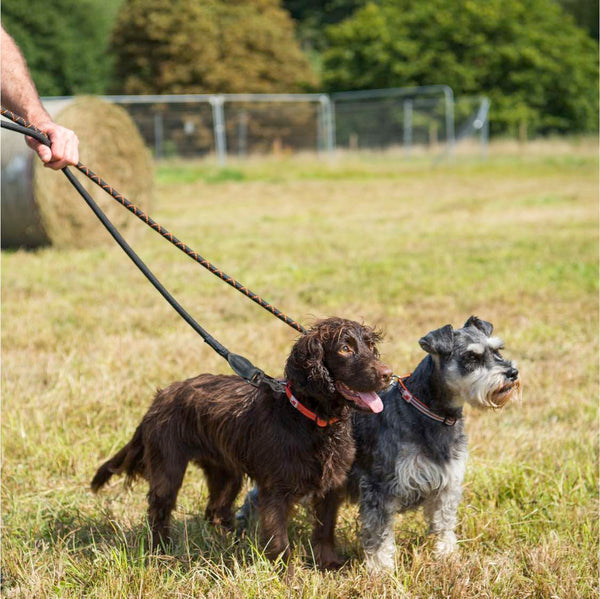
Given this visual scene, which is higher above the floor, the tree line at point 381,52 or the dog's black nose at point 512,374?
the tree line at point 381,52

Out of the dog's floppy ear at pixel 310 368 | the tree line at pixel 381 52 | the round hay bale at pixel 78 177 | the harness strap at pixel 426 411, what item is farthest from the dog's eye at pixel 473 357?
the tree line at pixel 381 52

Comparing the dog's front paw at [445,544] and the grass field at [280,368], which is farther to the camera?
the dog's front paw at [445,544]

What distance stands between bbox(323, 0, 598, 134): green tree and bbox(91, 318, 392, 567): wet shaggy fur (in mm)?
35142

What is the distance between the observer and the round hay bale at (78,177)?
424 inches

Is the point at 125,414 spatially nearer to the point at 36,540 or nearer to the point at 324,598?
the point at 36,540

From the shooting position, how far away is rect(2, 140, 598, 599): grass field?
319cm

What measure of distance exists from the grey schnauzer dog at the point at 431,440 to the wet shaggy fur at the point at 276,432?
242mm

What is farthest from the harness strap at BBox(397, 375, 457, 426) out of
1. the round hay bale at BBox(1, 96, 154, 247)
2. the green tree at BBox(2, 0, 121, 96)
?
the green tree at BBox(2, 0, 121, 96)

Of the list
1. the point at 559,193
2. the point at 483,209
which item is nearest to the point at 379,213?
the point at 483,209

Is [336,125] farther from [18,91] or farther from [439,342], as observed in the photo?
[439,342]

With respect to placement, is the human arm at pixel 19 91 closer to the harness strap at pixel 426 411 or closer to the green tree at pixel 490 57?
the harness strap at pixel 426 411

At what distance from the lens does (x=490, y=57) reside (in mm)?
38062

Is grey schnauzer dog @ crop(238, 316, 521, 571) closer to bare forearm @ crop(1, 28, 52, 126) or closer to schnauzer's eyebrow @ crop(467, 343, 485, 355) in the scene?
schnauzer's eyebrow @ crop(467, 343, 485, 355)

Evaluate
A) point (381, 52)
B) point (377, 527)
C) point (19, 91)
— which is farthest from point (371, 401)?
point (381, 52)
